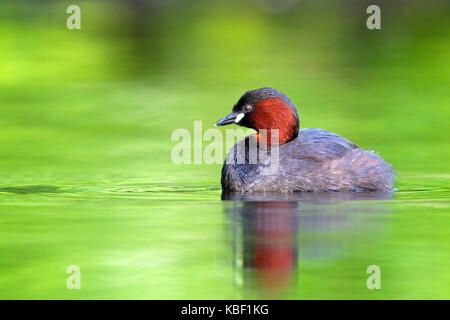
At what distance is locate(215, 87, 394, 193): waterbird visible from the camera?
10.9 metres

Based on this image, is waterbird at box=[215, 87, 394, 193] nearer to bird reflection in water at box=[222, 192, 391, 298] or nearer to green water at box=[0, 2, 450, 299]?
bird reflection in water at box=[222, 192, 391, 298]

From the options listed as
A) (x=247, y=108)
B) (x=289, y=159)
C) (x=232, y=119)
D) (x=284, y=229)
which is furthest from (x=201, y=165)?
(x=284, y=229)

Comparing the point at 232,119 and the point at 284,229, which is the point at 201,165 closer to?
the point at 232,119

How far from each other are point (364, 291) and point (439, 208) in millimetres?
2929

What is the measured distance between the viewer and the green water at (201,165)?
7.43 metres

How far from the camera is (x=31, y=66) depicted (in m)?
20.0

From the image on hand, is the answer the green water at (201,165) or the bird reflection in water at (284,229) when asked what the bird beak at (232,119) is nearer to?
the green water at (201,165)

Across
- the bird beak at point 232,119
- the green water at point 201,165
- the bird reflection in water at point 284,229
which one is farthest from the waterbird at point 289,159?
the green water at point 201,165

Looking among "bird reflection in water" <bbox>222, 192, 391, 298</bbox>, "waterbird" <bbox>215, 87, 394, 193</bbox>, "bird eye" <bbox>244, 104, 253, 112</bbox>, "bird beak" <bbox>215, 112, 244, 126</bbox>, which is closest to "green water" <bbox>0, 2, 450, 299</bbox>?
"bird reflection in water" <bbox>222, 192, 391, 298</bbox>

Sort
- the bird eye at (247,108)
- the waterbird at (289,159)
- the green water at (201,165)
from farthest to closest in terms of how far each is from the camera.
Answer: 1. the bird eye at (247,108)
2. the waterbird at (289,159)
3. the green water at (201,165)

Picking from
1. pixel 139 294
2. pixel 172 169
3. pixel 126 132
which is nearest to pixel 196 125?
pixel 126 132

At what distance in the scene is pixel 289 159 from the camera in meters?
11.0

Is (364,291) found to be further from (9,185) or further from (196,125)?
(196,125)

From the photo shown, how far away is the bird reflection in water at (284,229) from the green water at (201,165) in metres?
0.02
